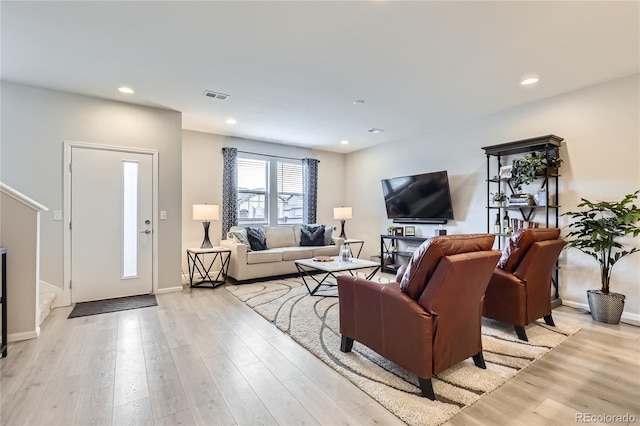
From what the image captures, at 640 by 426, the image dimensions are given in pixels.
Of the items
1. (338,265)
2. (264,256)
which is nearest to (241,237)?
(264,256)

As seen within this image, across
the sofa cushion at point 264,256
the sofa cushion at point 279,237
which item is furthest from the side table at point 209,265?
the sofa cushion at point 279,237

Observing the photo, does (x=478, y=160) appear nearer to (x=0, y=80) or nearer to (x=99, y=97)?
(x=99, y=97)

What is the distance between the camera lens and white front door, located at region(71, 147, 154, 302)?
12.3 feet

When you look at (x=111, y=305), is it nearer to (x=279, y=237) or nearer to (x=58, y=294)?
(x=58, y=294)

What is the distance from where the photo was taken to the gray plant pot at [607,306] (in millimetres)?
3090

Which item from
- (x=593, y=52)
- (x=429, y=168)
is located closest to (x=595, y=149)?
(x=593, y=52)

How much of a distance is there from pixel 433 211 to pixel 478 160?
1.05 meters

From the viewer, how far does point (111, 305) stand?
3.67m

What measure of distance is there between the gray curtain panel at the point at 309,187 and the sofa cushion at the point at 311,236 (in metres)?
0.69

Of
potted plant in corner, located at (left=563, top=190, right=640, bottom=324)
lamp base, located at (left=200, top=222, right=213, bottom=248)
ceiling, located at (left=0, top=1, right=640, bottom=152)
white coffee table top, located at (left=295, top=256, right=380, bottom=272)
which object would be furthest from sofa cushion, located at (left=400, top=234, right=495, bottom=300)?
lamp base, located at (left=200, top=222, right=213, bottom=248)

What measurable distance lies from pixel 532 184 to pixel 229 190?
471cm

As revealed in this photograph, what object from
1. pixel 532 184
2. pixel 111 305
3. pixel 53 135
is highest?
pixel 53 135

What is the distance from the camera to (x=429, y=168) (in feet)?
17.5

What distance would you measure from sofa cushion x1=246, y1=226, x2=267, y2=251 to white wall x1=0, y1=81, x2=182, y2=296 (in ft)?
4.54
